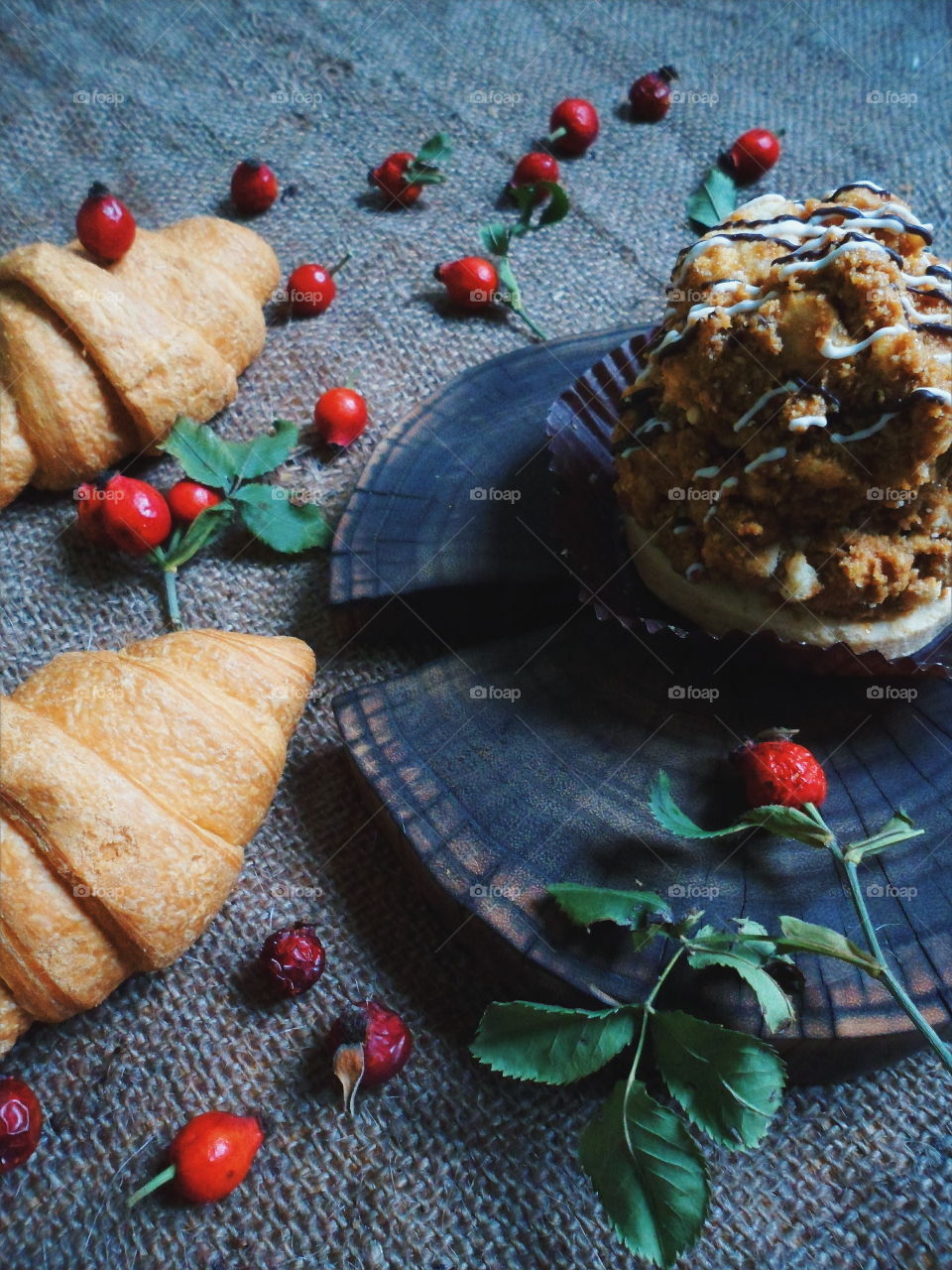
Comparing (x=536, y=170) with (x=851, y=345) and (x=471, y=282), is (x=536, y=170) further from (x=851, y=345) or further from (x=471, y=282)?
(x=851, y=345)

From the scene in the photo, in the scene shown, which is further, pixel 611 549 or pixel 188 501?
pixel 188 501

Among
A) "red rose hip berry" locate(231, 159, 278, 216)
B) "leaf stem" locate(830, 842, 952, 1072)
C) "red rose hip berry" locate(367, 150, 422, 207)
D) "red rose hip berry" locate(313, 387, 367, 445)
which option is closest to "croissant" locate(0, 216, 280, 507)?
"red rose hip berry" locate(313, 387, 367, 445)

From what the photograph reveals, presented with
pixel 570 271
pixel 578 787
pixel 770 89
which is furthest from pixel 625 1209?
pixel 770 89

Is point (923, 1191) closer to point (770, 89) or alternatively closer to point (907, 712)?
point (907, 712)

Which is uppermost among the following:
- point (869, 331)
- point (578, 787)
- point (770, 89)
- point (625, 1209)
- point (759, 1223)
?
point (770, 89)

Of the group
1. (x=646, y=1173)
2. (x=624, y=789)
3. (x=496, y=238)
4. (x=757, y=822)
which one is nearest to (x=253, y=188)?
(x=496, y=238)

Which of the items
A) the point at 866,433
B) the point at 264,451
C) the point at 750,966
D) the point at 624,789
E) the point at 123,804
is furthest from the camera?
the point at 264,451
